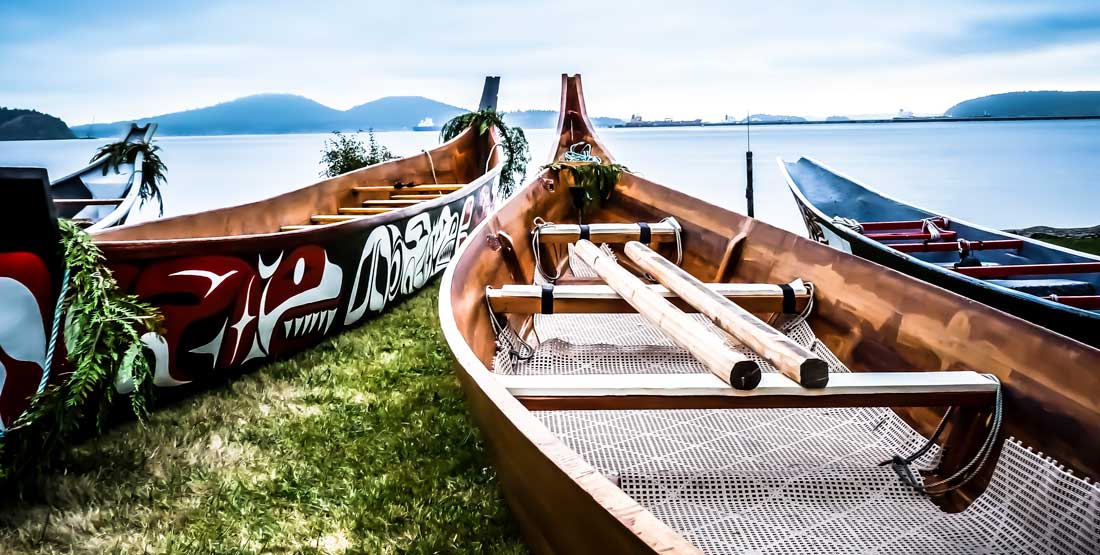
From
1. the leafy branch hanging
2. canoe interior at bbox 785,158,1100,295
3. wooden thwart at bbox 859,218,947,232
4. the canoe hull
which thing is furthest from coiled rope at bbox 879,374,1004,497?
wooden thwart at bbox 859,218,947,232

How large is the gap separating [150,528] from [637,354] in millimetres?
1703

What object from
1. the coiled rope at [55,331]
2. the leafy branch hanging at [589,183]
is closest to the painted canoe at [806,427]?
the coiled rope at [55,331]

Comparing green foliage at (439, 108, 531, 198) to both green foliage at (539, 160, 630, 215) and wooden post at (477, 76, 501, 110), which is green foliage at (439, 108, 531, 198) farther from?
green foliage at (539, 160, 630, 215)

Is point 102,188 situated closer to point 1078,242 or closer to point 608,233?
point 608,233

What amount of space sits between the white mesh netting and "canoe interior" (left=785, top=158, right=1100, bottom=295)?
1.52 m

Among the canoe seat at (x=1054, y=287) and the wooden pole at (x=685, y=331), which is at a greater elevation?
the wooden pole at (x=685, y=331)

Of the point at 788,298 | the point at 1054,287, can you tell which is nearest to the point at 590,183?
the point at 788,298

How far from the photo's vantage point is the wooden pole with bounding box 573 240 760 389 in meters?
1.51

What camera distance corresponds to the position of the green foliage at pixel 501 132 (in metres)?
7.95

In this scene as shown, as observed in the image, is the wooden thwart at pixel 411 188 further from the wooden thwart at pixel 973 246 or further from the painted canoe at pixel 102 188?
the wooden thwart at pixel 973 246

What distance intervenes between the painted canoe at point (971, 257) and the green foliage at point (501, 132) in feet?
11.6

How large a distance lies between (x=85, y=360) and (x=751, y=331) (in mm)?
2030

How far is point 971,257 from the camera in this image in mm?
3975

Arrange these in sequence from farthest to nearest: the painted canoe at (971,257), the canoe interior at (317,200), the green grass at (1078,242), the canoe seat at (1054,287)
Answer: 1. the green grass at (1078,242)
2. the canoe seat at (1054,287)
3. the canoe interior at (317,200)
4. the painted canoe at (971,257)
